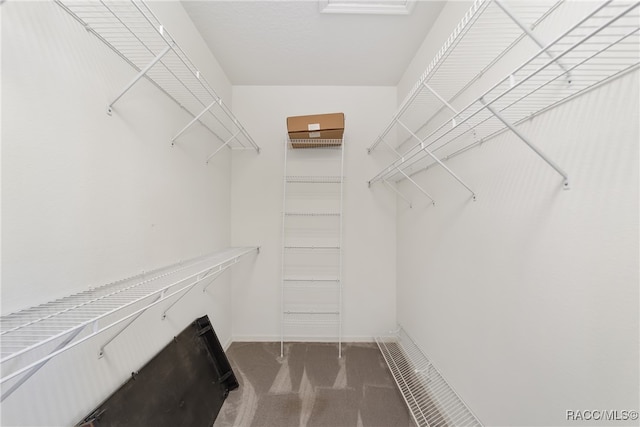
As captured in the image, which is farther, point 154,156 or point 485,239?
point 154,156

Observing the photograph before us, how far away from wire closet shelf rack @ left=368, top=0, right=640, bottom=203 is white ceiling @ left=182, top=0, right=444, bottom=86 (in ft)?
1.85

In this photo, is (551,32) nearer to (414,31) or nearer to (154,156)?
(414,31)

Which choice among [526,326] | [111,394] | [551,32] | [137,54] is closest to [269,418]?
[111,394]

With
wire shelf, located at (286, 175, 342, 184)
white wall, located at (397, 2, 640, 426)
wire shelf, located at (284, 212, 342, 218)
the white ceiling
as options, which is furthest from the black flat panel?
the white ceiling

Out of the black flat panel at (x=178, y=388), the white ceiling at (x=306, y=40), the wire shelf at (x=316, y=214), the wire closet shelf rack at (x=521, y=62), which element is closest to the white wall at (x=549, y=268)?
the wire closet shelf rack at (x=521, y=62)

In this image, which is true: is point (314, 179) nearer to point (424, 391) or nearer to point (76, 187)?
point (76, 187)

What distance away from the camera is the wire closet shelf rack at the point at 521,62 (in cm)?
62

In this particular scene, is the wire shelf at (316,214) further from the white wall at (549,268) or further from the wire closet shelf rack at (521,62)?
the white wall at (549,268)

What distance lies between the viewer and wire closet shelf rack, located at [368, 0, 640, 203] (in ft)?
2.04

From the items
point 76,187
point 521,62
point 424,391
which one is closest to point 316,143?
point 521,62

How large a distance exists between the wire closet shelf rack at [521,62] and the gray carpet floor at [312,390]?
1.49m

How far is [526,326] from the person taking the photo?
3.08 ft

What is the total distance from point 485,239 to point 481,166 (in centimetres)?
37

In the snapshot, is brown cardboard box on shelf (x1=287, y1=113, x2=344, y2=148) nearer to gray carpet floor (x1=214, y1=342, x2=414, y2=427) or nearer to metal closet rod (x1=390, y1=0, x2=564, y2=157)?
metal closet rod (x1=390, y1=0, x2=564, y2=157)
